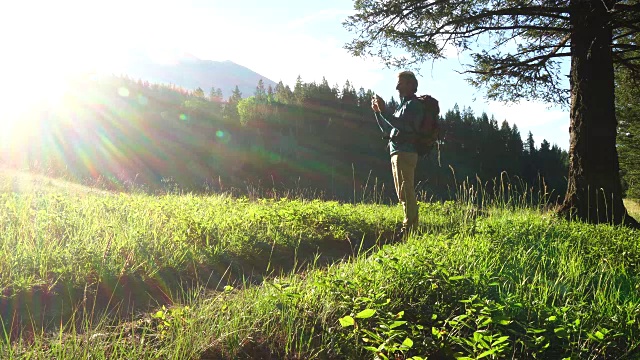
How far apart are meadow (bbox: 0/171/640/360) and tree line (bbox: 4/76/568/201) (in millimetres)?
43245

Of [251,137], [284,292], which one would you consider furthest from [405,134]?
[251,137]

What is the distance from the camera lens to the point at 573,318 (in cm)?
270

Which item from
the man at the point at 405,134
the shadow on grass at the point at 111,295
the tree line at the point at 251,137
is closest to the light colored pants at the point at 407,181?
the man at the point at 405,134

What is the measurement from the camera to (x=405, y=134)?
5781 mm

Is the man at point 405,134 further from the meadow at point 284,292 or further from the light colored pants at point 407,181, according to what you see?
the meadow at point 284,292

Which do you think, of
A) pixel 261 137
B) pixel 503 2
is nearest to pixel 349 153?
pixel 261 137

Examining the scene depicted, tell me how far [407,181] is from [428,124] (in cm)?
83

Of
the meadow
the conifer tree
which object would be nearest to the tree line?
the conifer tree

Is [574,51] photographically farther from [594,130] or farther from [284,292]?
[284,292]

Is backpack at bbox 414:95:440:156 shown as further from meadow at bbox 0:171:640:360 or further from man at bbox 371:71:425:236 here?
meadow at bbox 0:171:640:360

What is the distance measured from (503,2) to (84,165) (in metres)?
47.3

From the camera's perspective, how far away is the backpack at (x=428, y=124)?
576cm

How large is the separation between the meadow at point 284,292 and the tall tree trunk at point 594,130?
2.22 meters

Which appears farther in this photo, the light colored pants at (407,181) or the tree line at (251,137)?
the tree line at (251,137)
